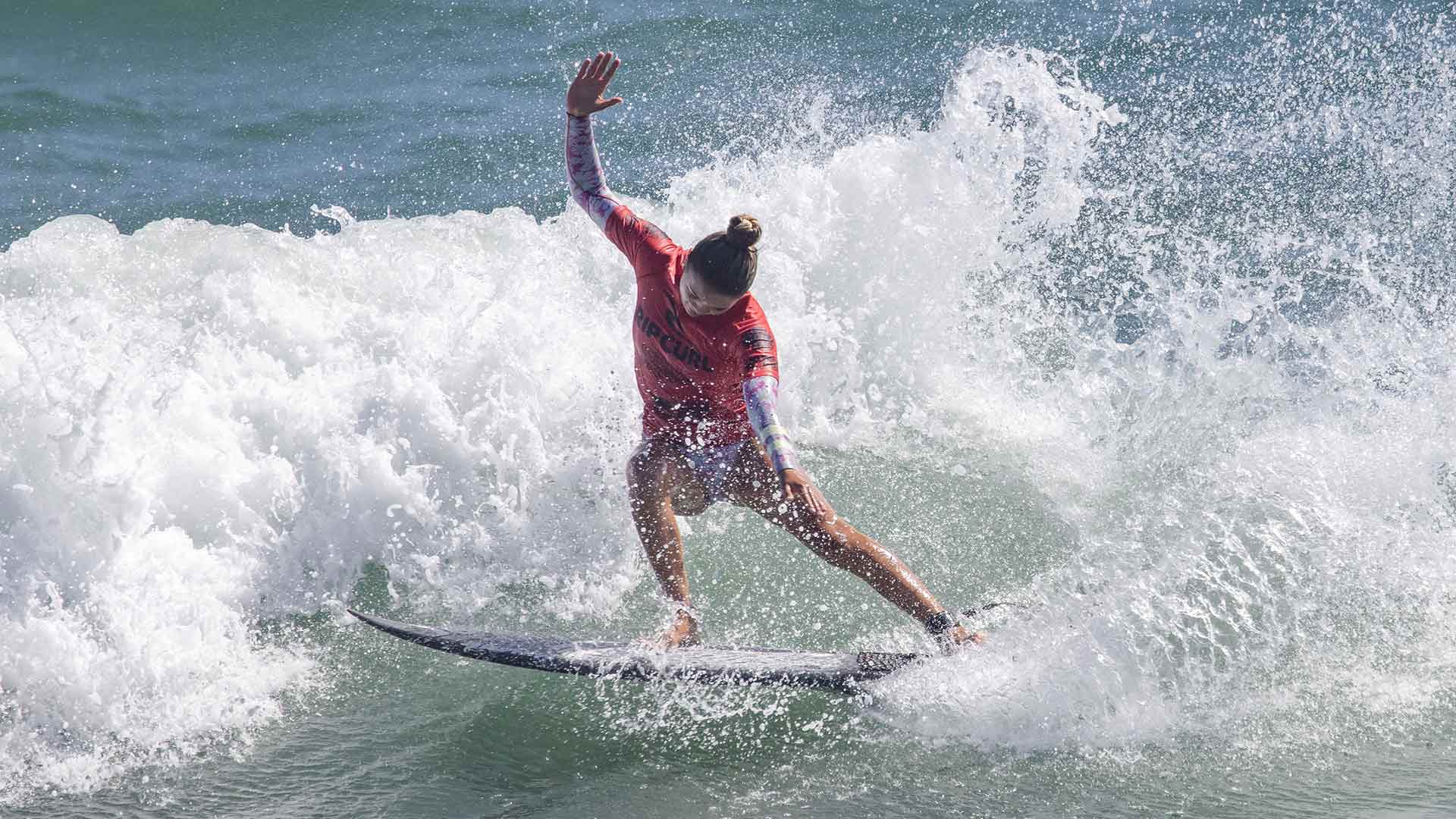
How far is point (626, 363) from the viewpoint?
6.93 meters

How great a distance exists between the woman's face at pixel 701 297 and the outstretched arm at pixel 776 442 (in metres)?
0.26

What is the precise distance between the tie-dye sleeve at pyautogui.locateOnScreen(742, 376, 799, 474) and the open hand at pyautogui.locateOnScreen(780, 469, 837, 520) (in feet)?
0.10

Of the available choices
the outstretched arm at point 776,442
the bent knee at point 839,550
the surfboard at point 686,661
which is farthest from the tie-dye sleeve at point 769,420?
the surfboard at point 686,661

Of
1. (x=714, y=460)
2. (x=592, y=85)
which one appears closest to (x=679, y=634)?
(x=714, y=460)

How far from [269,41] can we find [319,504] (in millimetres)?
7812

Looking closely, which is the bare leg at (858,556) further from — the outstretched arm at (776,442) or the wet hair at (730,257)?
the wet hair at (730,257)

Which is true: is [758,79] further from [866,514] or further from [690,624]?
[690,624]

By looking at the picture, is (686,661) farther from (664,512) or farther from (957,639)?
(957,639)

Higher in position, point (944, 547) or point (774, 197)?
point (774, 197)

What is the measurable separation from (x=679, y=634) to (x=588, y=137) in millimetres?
1899

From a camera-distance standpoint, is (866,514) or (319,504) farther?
(866,514)

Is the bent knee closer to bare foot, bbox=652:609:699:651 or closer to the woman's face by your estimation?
bare foot, bbox=652:609:699:651

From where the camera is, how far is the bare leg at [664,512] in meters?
4.71

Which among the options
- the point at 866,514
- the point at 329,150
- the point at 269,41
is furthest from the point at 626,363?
the point at 269,41
